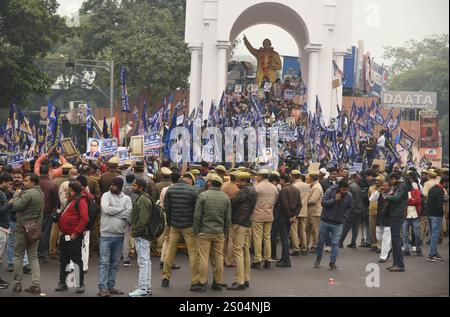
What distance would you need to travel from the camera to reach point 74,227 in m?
12.9

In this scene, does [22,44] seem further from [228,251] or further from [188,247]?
[188,247]

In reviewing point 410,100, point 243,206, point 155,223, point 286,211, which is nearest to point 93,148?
point 286,211

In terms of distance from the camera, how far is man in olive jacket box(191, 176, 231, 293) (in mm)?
13336

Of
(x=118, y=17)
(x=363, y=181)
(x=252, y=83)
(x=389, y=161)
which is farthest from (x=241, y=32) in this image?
(x=363, y=181)

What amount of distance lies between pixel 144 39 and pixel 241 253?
35.3 meters

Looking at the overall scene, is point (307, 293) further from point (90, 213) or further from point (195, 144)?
point (195, 144)

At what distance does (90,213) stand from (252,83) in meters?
35.5

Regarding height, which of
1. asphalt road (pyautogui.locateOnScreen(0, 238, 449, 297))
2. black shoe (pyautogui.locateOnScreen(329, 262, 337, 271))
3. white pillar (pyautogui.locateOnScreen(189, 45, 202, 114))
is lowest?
asphalt road (pyautogui.locateOnScreen(0, 238, 449, 297))

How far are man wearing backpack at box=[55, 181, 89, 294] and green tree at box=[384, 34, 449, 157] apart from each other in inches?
2172

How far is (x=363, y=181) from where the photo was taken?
2106 centimetres

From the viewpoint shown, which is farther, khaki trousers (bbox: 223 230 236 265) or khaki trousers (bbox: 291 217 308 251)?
khaki trousers (bbox: 291 217 308 251)

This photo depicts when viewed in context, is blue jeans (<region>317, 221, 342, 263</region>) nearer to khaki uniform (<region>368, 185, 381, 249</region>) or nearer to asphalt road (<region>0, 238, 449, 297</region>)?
asphalt road (<region>0, 238, 449, 297</region>)

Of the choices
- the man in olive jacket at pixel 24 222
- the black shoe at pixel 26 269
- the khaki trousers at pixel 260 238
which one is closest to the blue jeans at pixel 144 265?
the man in olive jacket at pixel 24 222

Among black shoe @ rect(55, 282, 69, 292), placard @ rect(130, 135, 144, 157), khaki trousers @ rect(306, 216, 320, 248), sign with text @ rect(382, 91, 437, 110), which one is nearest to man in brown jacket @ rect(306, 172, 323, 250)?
khaki trousers @ rect(306, 216, 320, 248)
